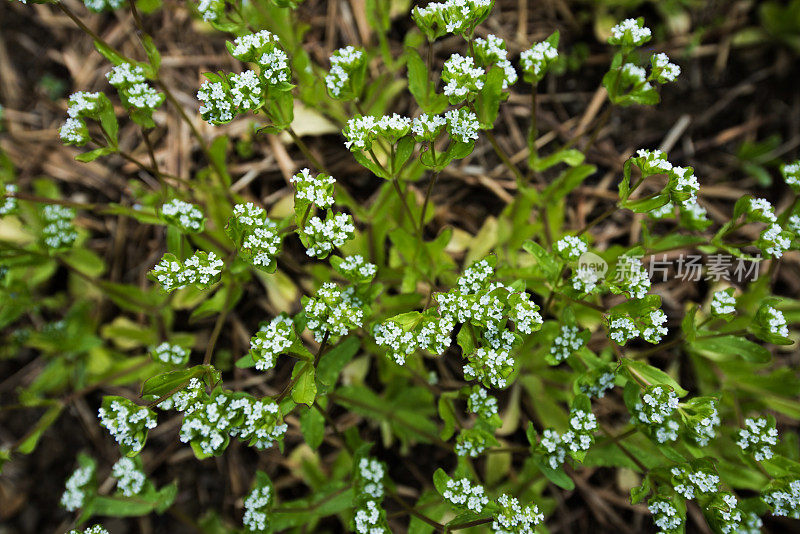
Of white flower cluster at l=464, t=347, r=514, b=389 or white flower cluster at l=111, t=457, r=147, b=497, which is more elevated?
white flower cluster at l=464, t=347, r=514, b=389

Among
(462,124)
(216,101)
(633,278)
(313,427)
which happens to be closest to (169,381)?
(313,427)

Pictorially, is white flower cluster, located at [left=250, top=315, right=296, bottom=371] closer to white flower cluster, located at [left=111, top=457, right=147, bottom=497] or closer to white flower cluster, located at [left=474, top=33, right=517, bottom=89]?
white flower cluster, located at [left=111, top=457, right=147, bottom=497]

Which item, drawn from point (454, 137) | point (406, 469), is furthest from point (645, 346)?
point (454, 137)

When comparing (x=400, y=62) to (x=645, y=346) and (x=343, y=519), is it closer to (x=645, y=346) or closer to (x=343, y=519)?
(x=645, y=346)

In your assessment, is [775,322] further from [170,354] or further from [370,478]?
[170,354]

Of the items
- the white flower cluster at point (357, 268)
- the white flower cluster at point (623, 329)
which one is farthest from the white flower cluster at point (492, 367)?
the white flower cluster at point (357, 268)

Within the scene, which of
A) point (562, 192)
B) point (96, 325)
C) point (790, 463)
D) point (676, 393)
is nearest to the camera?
point (676, 393)

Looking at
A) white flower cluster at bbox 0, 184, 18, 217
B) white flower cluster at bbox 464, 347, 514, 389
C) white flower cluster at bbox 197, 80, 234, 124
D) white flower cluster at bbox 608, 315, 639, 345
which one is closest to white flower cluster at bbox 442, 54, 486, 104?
white flower cluster at bbox 197, 80, 234, 124
